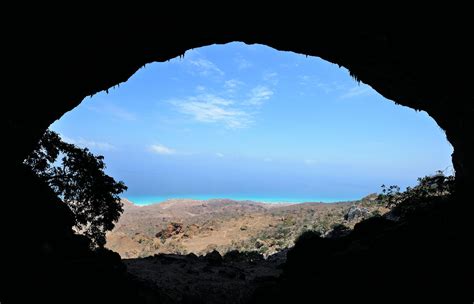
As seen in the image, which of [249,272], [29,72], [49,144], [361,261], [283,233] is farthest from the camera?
[283,233]

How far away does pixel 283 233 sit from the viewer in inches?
1407

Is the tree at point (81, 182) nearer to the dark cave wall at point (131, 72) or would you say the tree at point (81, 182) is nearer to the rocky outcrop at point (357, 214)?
the dark cave wall at point (131, 72)

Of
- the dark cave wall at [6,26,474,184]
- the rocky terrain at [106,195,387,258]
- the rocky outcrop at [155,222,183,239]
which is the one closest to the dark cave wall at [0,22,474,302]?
the dark cave wall at [6,26,474,184]

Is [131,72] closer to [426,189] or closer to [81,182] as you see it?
[81,182]

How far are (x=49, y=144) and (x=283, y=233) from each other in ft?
88.3

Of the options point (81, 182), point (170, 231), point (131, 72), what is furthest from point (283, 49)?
point (170, 231)

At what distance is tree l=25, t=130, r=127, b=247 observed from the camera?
56.9 ft

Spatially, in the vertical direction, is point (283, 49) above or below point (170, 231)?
above

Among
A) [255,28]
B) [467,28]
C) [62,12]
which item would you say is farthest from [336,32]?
[62,12]

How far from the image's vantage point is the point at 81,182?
57.6 ft

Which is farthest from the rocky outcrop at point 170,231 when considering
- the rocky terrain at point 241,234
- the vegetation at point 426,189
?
the vegetation at point 426,189

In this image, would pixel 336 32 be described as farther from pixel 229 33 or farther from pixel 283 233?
pixel 283 233

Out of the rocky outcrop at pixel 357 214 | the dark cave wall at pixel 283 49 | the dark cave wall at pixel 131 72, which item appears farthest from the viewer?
the rocky outcrop at pixel 357 214

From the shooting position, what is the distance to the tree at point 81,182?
56.9ft
